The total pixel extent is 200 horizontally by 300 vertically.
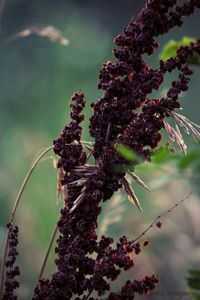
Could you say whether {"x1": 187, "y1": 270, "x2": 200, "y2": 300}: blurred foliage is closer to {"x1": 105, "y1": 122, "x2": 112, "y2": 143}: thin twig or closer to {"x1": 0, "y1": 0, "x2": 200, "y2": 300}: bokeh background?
{"x1": 0, "y1": 0, "x2": 200, "y2": 300}: bokeh background

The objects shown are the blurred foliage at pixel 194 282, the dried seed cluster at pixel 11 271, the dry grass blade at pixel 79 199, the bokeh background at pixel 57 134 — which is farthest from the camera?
the bokeh background at pixel 57 134

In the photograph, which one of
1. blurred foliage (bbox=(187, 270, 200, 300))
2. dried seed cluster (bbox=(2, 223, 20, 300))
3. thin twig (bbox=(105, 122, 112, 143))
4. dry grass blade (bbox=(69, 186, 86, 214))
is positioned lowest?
blurred foliage (bbox=(187, 270, 200, 300))

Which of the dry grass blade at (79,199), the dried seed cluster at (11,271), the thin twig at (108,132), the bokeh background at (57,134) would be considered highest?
the bokeh background at (57,134)

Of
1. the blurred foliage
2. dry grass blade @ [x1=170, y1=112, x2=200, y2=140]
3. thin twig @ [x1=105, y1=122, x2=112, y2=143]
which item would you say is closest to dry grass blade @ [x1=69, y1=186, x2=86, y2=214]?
thin twig @ [x1=105, y1=122, x2=112, y2=143]

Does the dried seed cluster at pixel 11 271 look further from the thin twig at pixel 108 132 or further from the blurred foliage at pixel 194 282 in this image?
the blurred foliage at pixel 194 282

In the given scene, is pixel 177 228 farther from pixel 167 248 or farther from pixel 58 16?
→ pixel 58 16

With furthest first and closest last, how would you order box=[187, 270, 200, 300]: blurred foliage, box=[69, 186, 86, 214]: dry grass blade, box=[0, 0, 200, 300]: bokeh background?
box=[0, 0, 200, 300]: bokeh background < box=[69, 186, 86, 214]: dry grass blade < box=[187, 270, 200, 300]: blurred foliage

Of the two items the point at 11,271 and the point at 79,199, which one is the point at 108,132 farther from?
the point at 11,271

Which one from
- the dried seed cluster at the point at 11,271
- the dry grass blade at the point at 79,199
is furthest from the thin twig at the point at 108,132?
the dried seed cluster at the point at 11,271

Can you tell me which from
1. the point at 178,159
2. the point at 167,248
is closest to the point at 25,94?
the point at 167,248
